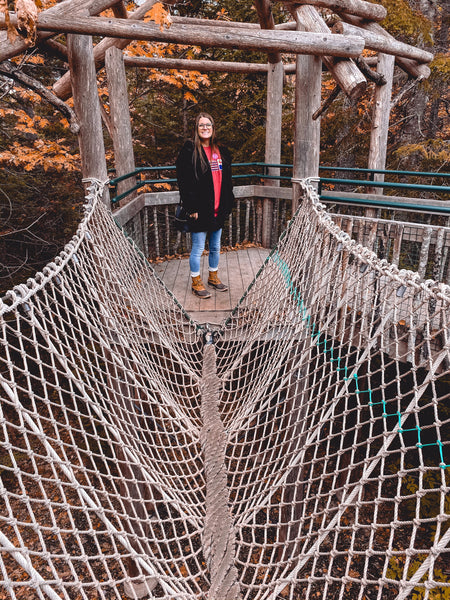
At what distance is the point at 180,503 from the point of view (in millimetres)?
1867

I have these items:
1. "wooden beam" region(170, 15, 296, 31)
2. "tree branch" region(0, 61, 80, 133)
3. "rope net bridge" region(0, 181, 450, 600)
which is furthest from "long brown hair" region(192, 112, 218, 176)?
"wooden beam" region(170, 15, 296, 31)

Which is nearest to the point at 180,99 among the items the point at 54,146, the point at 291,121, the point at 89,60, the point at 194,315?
the point at 291,121

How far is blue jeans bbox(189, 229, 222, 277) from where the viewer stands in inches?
129

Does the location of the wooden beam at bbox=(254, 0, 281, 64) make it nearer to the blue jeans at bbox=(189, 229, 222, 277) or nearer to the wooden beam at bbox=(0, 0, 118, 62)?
the wooden beam at bbox=(0, 0, 118, 62)

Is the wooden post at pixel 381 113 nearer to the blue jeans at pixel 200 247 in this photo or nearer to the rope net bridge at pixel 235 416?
the rope net bridge at pixel 235 416

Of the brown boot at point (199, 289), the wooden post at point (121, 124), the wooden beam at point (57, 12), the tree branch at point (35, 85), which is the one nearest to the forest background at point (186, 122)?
the wooden post at point (121, 124)

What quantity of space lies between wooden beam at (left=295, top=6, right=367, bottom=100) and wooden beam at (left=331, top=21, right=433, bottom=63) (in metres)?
0.22

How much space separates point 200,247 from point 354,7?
2.17m

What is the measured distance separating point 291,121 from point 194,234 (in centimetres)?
478

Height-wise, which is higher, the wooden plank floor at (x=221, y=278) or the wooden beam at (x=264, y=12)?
the wooden beam at (x=264, y=12)

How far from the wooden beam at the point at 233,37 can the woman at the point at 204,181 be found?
1.59ft

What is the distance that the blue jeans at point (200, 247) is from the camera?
327 centimetres

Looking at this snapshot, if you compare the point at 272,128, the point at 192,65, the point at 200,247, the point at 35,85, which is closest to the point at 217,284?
the point at 200,247

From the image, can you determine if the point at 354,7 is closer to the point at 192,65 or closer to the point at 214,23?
the point at 214,23
